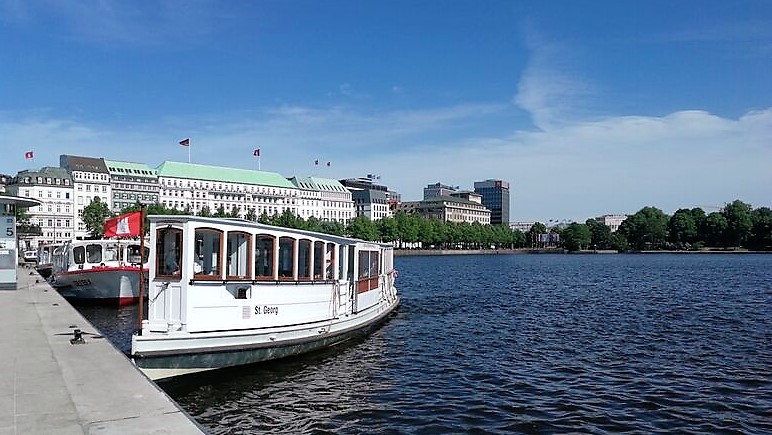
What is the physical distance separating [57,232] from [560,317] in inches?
6031

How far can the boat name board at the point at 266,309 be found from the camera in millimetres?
19572

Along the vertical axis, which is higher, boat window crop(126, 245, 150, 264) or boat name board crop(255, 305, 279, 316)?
boat window crop(126, 245, 150, 264)

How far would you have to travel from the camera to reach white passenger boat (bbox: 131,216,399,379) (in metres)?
17.5

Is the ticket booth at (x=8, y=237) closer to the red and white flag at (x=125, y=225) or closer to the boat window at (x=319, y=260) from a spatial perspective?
the red and white flag at (x=125, y=225)

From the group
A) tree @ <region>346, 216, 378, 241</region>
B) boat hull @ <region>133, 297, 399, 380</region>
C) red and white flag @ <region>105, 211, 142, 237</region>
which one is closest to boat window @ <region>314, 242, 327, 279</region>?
boat hull @ <region>133, 297, 399, 380</region>

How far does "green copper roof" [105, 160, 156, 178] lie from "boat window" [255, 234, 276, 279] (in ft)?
565

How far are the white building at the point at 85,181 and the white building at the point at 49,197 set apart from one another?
1.65 m

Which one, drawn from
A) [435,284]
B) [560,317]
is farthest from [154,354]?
[435,284]

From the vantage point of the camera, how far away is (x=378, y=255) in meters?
32.6

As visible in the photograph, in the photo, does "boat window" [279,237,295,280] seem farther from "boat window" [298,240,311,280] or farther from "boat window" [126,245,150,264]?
"boat window" [126,245,150,264]

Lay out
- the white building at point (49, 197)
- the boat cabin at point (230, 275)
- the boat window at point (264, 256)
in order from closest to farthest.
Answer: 1. the boat cabin at point (230, 275)
2. the boat window at point (264, 256)
3. the white building at point (49, 197)

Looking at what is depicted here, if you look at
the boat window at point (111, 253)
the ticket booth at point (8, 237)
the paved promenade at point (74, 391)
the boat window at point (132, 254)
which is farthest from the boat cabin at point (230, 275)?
the boat window at point (111, 253)

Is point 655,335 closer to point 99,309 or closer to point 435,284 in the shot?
point 99,309

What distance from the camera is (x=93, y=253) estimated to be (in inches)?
1615
